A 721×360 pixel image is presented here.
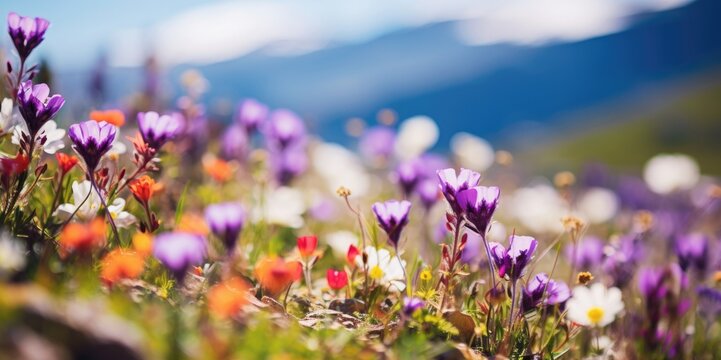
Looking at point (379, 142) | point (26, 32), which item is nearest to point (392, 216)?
point (26, 32)

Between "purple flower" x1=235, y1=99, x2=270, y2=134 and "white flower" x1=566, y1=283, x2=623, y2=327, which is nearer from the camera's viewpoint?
"white flower" x1=566, y1=283, x2=623, y2=327

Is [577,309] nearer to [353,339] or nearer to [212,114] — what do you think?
[353,339]

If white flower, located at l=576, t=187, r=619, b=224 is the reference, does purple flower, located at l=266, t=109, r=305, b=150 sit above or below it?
above

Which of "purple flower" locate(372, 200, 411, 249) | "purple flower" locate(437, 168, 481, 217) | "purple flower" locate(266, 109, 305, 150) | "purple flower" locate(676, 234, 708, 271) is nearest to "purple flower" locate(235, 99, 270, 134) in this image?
"purple flower" locate(266, 109, 305, 150)

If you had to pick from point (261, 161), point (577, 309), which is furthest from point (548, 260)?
point (577, 309)

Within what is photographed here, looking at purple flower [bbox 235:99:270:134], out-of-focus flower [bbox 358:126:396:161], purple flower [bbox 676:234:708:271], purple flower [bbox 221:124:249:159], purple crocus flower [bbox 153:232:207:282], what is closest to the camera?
purple crocus flower [bbox 153:232:207:282]

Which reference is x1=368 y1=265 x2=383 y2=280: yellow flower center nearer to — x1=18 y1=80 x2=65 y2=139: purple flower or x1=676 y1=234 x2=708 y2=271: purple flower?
x1=18 y1=80 x2=65 y2=139: purple flower
